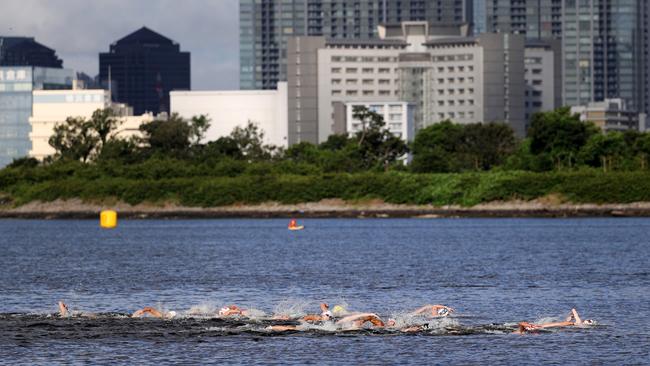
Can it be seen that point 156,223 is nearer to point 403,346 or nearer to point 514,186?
point 514,186

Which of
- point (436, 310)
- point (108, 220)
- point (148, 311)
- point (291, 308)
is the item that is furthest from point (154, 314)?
point (108, 220)

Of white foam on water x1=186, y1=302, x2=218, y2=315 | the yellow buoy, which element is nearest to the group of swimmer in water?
white foam on water x1=186, y1=302, x2=218, y2=315

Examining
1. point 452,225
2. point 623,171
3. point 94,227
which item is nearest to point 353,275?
point 452,225

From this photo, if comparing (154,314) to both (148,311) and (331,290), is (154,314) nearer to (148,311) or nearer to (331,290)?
(148,311)

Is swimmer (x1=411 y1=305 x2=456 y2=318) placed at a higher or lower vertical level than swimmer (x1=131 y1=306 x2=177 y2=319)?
higher

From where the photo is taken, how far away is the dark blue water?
49500mm

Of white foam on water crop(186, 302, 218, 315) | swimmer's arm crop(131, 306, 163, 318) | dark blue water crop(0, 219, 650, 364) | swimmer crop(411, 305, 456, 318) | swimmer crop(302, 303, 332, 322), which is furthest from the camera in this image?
white foam on water crop(186, 302, 218, 315)

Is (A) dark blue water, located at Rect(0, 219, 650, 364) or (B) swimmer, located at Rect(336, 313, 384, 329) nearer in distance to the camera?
(A) dark blue water, located at Rect(0, 219, 650, 364)

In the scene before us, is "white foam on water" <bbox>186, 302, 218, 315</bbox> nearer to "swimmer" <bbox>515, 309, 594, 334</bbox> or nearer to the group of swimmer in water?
the group of swimmer in water

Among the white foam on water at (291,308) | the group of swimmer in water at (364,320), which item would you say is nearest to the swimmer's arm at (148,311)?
the group of swimmer in water at (364,320)

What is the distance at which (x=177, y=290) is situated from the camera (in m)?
75.9

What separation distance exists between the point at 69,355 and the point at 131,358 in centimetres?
233

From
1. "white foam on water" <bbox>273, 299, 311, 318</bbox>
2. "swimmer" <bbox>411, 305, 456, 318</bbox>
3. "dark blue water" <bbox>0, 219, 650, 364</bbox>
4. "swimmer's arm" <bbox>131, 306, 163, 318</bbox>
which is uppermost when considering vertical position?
"swimmer" <bbox>411, 305, 456, 318</bbox>

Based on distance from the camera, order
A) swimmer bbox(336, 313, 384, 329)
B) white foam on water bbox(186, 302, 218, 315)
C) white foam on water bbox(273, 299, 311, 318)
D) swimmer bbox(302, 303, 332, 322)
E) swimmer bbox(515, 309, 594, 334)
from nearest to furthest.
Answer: swimmer bbox(515, 309, 594, 334) < swimmer bbox(336, 313, 384, 329) < swimmer bbox(302, 303, 332, 322) < white foam on water bbox(273, 299, 311, 318) < white foam on water bbox(186, 302, 218, 315)
